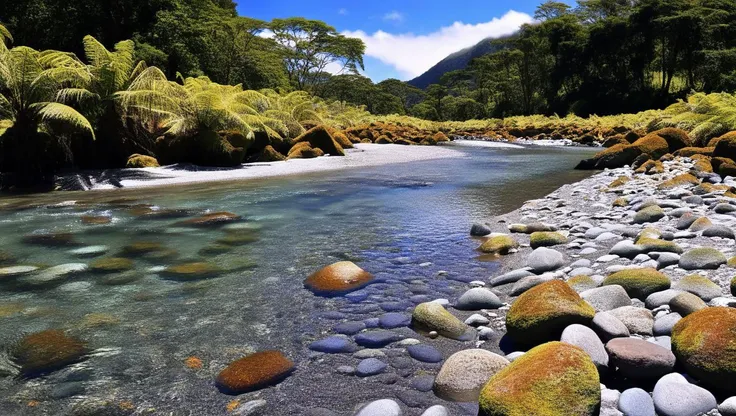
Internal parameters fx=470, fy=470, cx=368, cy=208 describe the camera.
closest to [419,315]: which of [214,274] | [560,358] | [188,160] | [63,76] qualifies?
[560,358]

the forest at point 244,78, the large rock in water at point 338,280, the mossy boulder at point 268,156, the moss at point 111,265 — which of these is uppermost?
the forest at point 244,78

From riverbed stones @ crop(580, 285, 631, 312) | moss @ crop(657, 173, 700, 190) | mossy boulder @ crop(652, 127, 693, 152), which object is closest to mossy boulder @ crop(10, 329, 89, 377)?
riverbed stones @ crop(580, 285, 631, 312)

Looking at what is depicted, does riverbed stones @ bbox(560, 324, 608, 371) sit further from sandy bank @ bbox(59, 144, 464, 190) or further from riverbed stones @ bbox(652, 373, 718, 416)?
sandy bank @ bbox(59, 144, 464, 190)

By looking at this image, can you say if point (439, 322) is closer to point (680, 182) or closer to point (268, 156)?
point (680, 182)

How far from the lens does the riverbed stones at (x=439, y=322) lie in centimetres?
285

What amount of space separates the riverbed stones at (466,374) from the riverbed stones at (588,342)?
0.35m

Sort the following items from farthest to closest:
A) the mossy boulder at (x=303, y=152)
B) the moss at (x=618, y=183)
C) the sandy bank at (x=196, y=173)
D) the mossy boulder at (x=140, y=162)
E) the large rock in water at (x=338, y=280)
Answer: the mossy boulder at (x=303, y=152), the mossy boulder at (x=140, y=162), the sandy bank at (x=196, y=173), the moss at (x=618, y=183), the large rock in water at (x=338, y=280)

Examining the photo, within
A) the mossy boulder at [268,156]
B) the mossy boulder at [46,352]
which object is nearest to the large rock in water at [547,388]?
the mossy boulder at [46,352]

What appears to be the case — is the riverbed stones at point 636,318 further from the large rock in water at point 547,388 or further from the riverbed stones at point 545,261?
the riverbed stones at point 545,261

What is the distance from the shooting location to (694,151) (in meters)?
11.2

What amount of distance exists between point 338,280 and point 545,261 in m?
1.74

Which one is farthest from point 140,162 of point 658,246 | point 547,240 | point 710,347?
point 710,347

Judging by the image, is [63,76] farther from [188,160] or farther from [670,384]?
[670,384]

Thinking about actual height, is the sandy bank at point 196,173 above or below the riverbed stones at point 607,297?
above
